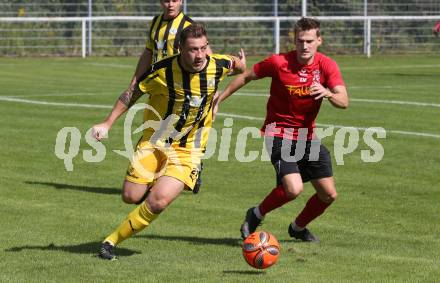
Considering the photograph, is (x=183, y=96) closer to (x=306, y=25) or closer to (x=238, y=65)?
(x=238, y=65)

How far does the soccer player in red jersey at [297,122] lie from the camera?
34.3 ft

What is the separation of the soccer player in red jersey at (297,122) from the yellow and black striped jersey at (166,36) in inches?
97.2

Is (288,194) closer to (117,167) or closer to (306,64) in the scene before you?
(306,64)

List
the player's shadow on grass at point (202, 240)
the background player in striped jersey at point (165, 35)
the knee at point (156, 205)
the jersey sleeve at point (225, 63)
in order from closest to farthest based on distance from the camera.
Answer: the knee at point (156, 205) < the jersey sleeve at point (225, 63) < the player's shadow on grass at point (202, 240) < the background player in striped jersey at point (165, 35)

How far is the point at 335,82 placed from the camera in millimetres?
10320

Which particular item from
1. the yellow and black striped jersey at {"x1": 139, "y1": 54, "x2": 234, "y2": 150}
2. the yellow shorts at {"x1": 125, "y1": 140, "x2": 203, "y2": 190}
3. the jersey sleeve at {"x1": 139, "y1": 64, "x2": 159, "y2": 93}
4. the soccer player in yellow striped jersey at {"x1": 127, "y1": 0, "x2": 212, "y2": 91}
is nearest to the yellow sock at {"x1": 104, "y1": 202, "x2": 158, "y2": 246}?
the yellow shorts at {"x1": 125, "y1": 140, "x2": 203, "y2": 190}

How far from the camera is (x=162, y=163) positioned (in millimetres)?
10352

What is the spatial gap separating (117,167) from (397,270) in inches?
291

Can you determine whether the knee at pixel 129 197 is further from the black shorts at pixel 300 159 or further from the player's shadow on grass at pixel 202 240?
the black shorts at pixel 300 159

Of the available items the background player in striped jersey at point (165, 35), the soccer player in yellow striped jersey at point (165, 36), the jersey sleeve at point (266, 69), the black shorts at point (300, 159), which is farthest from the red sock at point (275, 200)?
the soccer player in yellow striped jersey at point (165, 36)

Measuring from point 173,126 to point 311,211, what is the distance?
1656 mm

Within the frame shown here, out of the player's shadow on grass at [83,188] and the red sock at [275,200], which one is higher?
the red sock at [275,200]

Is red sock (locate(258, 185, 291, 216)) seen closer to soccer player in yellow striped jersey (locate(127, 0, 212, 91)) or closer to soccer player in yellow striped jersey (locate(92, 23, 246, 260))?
soccer player in yellow striped jersey (locate(92, 23, 246, 260))

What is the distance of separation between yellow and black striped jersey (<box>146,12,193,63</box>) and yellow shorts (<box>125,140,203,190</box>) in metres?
2.83
